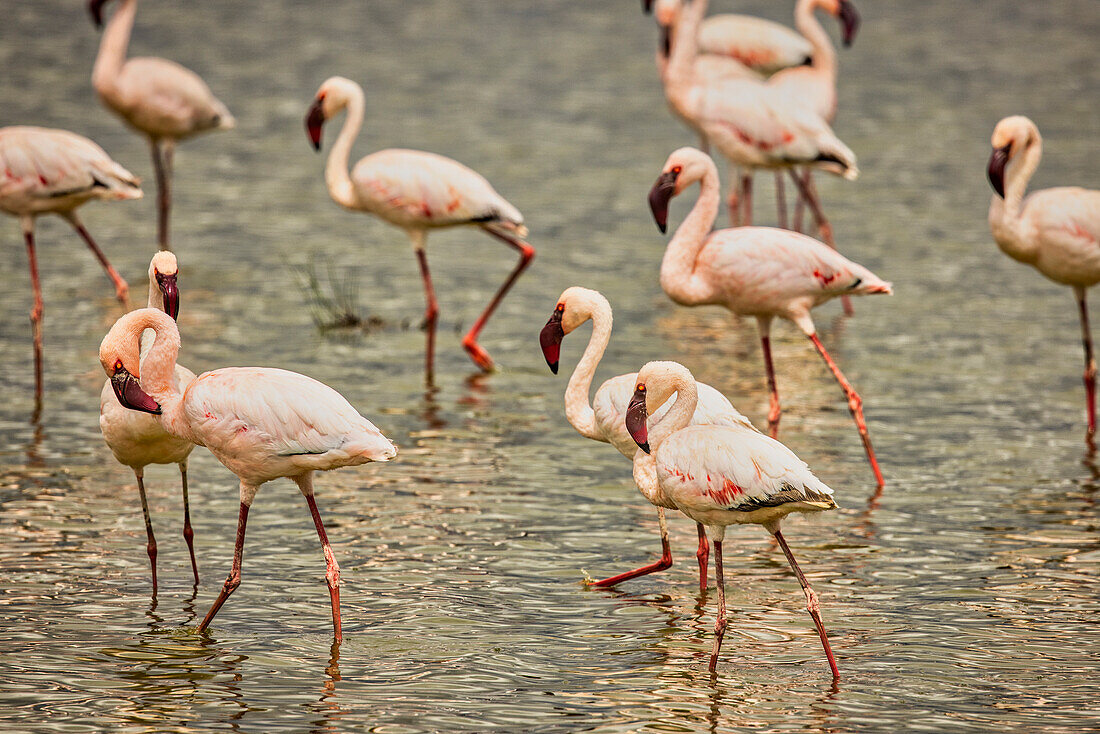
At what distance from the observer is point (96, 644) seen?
6316mm

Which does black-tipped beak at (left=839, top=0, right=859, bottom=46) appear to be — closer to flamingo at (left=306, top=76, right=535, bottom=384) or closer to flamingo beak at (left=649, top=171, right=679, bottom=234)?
flamingo at (left=306, top=76, right=535, bottom=384)

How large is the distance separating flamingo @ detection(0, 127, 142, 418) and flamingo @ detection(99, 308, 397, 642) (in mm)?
3424

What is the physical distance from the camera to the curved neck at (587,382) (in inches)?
283

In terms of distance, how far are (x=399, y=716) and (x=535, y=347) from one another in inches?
228

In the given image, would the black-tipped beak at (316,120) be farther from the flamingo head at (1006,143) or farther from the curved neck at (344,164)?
the flamingo head at (1006,143)

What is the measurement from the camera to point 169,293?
21.9ft

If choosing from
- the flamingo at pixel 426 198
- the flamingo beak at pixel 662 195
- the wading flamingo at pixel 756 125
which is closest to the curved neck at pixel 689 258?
the flamingo beak at pixel 662 195

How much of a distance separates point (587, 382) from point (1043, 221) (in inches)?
122

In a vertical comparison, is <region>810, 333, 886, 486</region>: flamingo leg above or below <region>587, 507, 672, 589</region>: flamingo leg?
above

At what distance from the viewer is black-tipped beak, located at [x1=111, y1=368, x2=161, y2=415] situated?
6133 mm

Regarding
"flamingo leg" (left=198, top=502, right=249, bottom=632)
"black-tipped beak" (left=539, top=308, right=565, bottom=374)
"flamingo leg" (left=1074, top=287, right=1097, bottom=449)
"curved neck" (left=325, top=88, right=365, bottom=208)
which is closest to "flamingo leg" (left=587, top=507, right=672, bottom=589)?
"black-tipped beak" (left=539, top=308, right=565, bottom=374)

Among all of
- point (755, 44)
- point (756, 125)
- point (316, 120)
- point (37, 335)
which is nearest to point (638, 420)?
point (37, 335)

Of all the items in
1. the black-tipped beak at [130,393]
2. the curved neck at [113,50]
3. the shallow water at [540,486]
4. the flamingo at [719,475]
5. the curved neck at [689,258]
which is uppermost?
the curved neck at [113,50]

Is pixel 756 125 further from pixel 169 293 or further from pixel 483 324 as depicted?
pixel 169 293
